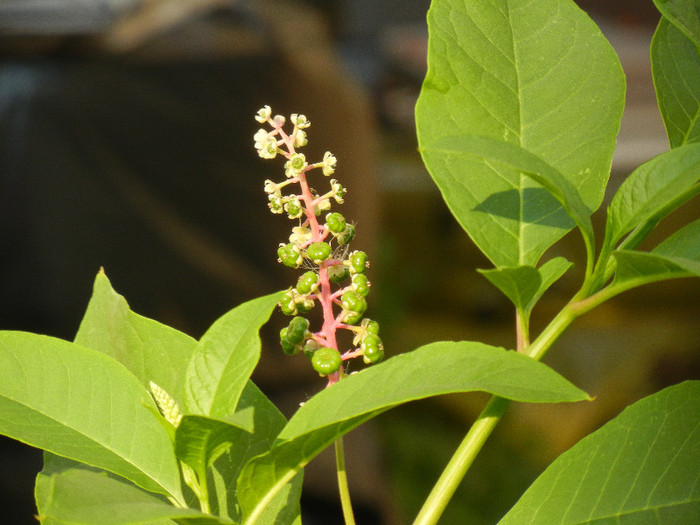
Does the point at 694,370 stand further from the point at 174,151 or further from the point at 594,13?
the point at 174,151

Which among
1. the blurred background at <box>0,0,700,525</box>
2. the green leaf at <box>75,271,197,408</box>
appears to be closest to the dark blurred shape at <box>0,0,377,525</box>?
the blurred background at <box>0,0,700,525</box>

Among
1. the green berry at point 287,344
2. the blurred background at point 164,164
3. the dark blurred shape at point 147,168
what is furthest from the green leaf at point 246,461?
the dark blurred shape at point 147,168

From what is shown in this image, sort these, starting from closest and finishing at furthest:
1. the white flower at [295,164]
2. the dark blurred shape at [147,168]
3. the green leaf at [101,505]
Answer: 1. the green leaf at [101,505]
2. the white flower at [295,164]
3. the dark blurred shape at [147,168]

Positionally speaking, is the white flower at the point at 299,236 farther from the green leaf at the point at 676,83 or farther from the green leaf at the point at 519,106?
the green leaf at the point at 676,83

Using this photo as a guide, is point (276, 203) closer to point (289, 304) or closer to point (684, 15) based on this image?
point (289, 304)

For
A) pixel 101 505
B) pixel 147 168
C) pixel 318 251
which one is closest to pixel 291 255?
pixel 318 251

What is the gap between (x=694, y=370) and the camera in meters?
3.79

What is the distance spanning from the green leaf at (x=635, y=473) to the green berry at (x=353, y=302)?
0.35 ft

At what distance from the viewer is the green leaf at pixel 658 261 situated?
280mm

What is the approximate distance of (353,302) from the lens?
1.06 feet

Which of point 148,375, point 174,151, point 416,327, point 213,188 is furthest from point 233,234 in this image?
point 416,327

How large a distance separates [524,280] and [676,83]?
132mm

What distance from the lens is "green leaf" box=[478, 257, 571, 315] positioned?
0.30 m

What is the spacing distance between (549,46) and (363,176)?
1.93 m
